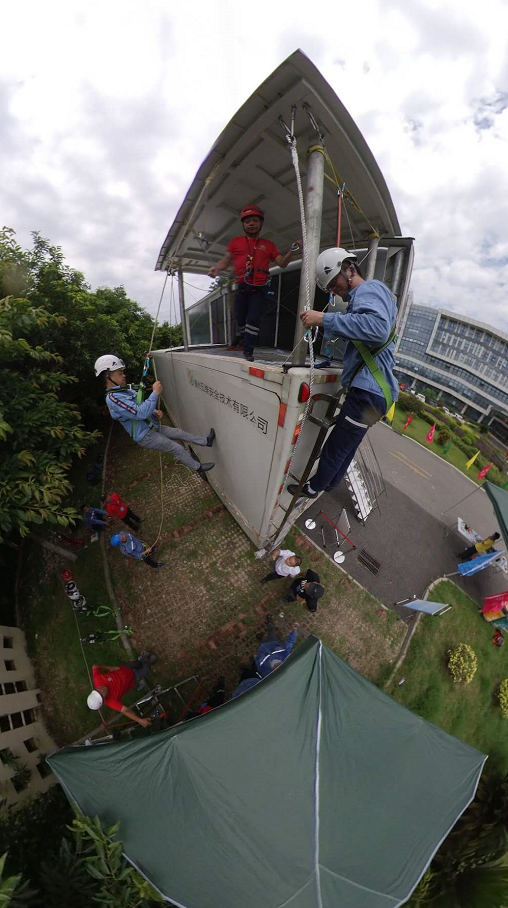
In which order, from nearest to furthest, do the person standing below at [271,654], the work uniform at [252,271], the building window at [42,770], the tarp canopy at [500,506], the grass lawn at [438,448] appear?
the work uniform at [252,271] < the person standing below at [271,654] < the building window at [42,770] < the tarp canopy at [500,506] < the grass lawn at [438,448]

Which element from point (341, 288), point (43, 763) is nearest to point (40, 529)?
point (43, 763)

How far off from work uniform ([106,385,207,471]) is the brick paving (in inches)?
86.5

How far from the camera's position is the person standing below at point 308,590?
199 inches

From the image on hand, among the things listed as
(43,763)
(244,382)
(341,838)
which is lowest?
(43,763)

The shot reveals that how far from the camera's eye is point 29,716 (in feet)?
16.4

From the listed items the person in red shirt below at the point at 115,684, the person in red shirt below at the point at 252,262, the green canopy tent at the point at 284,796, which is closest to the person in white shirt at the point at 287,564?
the green canopy tent at the point at 284,796

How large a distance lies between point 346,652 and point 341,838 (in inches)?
115

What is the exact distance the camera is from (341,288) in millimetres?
3250

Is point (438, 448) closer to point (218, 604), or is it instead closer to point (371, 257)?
point (371, 257)

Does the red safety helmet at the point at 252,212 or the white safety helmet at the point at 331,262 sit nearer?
the white safety helmet at the point at 331,262

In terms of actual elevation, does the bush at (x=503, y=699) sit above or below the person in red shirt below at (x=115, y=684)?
below

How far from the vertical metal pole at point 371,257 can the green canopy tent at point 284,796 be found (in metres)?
5.90

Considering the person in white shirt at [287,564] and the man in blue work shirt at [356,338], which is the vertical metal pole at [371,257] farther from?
the person in white shirt at [287,564]

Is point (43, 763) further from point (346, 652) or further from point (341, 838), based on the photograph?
point (346, 652)
